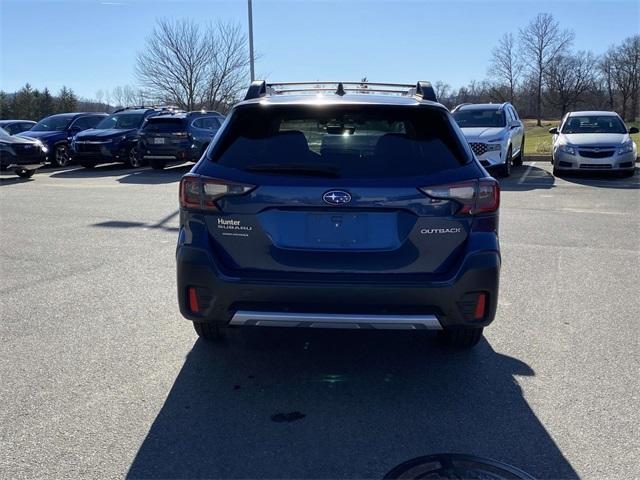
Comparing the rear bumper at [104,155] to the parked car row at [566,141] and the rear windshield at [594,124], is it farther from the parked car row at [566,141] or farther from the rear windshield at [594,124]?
the rear windshield at [594,124]

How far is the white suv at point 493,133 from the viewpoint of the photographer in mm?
14922

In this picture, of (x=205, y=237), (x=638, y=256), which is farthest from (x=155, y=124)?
(x=205, y=237)

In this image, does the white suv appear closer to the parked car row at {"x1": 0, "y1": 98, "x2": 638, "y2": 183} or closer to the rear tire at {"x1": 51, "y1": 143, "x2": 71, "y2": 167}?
the parked car row at {"x1": 0, "y1": 98, "x2": 638, "y2": 183}

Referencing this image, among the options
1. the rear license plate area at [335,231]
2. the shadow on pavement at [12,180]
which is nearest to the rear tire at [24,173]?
the shadow on pavement at [12,180]

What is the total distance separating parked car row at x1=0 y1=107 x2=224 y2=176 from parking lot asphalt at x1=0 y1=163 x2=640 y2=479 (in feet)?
35.2

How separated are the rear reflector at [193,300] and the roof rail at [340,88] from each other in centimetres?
158

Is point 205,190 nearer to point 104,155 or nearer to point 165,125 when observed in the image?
point 165,125

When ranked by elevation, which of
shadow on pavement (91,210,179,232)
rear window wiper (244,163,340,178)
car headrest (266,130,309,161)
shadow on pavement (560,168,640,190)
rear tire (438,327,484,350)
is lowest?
shadow on pavement (560,168,640,190)

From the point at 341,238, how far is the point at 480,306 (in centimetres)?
91

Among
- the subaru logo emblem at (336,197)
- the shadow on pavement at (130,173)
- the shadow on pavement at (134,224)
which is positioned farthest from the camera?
the shadow on pavement at (130,173)

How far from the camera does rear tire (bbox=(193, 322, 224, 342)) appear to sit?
4.28 metres

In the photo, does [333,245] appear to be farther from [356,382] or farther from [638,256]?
[638,256]

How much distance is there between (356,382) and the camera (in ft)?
13.0

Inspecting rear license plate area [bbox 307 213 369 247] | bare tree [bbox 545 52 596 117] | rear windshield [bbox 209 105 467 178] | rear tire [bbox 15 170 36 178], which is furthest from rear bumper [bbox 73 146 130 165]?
bare tree [bbox 545 52 596 117]
